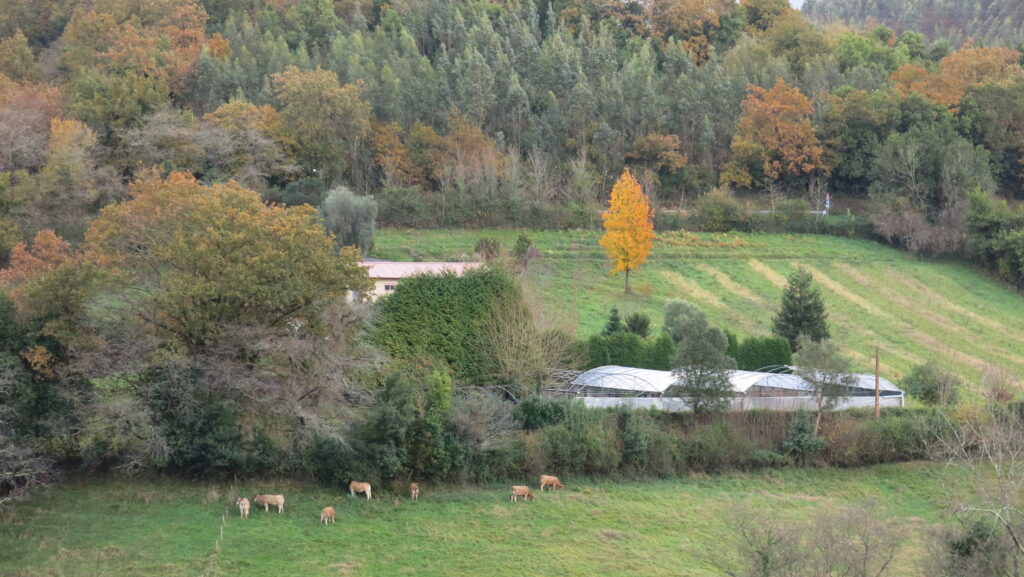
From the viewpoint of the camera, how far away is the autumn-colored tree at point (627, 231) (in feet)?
157

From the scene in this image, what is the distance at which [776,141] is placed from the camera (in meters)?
60.2

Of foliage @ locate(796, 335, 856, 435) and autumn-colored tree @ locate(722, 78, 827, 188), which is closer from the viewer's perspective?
foliage @ locate(796, 335, 856, 435)

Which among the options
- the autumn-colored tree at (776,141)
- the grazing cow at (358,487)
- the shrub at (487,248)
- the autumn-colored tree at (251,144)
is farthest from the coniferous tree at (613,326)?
the autumn-colored tree at (776,141)

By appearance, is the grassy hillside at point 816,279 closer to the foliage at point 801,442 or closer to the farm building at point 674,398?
the farm building at point 674,398

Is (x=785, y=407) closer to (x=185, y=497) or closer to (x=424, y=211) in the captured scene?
(x=185, y=497)

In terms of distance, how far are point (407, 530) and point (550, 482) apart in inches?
191

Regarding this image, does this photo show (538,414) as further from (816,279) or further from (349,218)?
(816,279)

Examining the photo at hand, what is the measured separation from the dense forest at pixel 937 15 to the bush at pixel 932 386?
85.7 m

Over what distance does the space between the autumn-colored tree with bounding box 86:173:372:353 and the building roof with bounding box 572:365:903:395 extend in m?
7.94

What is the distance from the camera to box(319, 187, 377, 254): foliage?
153ft

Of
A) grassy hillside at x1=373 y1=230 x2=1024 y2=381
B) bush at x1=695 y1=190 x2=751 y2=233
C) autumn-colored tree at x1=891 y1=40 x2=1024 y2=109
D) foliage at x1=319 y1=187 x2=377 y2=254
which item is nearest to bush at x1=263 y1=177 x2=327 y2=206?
grassy hillside at x1=373 y1=230 x2=1024 y2=381

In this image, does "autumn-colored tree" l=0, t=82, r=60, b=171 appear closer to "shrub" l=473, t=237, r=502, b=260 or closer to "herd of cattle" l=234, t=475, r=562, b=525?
"shrub" l=473, t=237, r=502, b=260

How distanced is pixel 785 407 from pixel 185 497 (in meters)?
16.7

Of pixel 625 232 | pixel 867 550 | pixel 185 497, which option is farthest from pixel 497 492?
pixel 625 232
